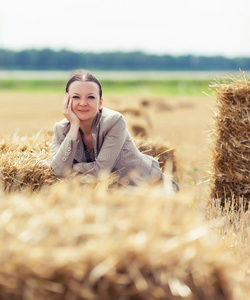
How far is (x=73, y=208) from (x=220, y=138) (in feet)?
11.8

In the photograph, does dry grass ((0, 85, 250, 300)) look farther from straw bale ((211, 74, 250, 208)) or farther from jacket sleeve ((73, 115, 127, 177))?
straw bale ((211, 74, 250, 208))

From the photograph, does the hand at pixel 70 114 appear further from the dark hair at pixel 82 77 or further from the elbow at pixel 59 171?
the elbow at pixel 59 171

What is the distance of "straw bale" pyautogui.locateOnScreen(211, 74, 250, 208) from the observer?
5.20 m

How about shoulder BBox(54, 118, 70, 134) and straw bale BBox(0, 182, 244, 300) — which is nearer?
straw bale BBox(0, 182, 244, 300)

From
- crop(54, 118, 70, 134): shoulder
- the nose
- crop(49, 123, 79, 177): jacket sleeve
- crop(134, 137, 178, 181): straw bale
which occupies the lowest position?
crop(134, 137, 178, 181): straw bale

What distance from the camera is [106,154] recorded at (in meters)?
3.98

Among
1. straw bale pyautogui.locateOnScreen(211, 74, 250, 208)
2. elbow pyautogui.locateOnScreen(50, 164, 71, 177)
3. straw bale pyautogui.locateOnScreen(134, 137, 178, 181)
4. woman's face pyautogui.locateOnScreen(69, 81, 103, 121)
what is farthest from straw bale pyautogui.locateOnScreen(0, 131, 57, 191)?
straw bale pyautogui.locateOnScreen(211, 74, 250, 208)

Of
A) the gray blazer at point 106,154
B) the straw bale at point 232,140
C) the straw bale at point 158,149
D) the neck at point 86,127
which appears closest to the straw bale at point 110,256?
the gray blazer at point 106,154

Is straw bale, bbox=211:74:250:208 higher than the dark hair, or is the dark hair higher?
the dark hair

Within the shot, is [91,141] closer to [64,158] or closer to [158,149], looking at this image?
[64,158]

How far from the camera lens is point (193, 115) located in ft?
58.0

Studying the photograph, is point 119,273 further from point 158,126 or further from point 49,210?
point 158,126

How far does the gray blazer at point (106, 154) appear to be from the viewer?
12.9 ft

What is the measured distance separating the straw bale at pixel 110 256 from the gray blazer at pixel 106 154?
73.4 inches
